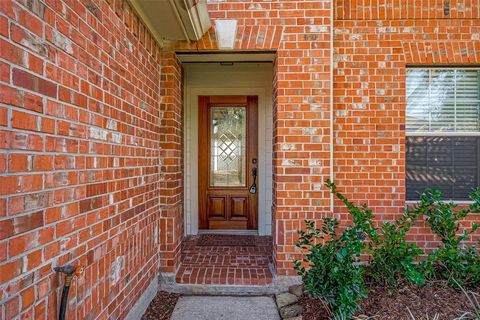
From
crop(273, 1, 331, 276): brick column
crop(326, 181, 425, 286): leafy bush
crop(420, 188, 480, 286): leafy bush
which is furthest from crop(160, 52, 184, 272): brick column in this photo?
crop(420, 188, 480, 286): leafy bush

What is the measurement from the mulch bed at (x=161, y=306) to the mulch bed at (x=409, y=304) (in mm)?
1200

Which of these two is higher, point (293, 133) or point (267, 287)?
point (293, 133)

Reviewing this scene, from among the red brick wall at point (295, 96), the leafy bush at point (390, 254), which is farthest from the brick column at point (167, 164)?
the leafy bush at point (390, 254)

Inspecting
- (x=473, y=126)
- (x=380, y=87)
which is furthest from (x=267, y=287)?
(x=473, y=126)

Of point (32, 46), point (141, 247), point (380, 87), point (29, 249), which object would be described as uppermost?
point (380, 87)

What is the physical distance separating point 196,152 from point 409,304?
10.6 feet

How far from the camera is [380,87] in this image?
10.2 ft

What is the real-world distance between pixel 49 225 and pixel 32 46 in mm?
757

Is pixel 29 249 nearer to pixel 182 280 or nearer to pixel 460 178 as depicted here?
pixel 182 280

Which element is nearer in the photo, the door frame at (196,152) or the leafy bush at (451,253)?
the leafy bush at (451,253)

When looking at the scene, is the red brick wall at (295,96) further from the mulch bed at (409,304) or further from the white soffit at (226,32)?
the mulch bed at (409,304)

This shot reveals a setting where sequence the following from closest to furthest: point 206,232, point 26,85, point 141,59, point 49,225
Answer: point 26,85, point 49,225, point 141,59, point 206,232

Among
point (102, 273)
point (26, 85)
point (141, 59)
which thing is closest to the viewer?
point (26, 85)

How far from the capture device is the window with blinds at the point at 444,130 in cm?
322
